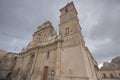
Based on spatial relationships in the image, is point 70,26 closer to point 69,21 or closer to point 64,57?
point 69,21

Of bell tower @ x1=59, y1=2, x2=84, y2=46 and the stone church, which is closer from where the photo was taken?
the stone church

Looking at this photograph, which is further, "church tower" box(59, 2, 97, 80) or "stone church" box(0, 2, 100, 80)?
"stone church" box(0, 2, 100, 80)

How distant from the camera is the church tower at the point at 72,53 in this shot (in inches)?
398

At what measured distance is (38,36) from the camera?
2141cm

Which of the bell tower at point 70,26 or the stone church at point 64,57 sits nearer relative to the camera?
the stone church at point 64,57

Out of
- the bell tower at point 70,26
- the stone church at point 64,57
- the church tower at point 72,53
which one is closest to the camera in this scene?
the church tower at point 72,53

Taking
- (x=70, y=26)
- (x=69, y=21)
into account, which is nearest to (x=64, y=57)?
(x=70, y=26)

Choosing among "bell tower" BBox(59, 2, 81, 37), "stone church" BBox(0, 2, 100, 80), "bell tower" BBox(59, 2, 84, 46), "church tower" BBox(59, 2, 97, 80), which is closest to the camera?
"church tower" BBox(59, 2, 97, 80)

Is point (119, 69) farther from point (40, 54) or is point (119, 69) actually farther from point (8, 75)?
point (8, 75)

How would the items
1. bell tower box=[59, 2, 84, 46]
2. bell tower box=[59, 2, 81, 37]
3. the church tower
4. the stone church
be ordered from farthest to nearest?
bell tower box=[59, 2, 81, 37] → bell tower box=[59, 2, 84, 46] → the stone church → the church tower

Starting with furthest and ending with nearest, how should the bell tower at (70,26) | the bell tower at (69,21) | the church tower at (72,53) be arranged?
the bell tower at (69,21) → the bell tower at (70,26) → the church tower at (72,53)

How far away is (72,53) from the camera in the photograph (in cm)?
1184

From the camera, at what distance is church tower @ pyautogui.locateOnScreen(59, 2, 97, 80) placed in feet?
33.1

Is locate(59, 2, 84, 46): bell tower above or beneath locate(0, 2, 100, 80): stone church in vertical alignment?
above
